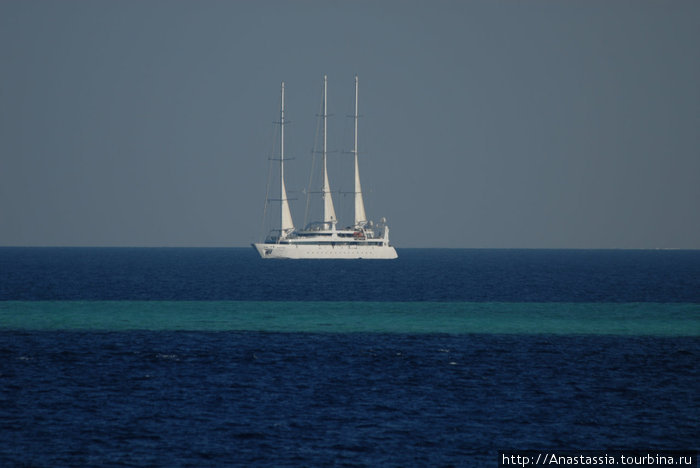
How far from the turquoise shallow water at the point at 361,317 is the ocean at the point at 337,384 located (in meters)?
0.22

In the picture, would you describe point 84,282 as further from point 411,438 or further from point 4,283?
point 411,438

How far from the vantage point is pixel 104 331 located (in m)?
53.6

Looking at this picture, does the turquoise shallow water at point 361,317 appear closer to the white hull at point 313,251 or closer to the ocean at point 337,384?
the ocean at point 337,384

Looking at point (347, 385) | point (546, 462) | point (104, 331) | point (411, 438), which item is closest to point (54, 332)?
point (104, 331)

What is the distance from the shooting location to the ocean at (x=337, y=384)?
28.0m

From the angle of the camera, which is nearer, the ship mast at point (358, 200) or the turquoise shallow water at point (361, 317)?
the turquoise shallow water at point (361, 317)

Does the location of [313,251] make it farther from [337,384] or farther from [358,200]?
[337,384]

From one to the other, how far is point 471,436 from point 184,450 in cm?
799

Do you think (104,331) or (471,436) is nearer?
(471,436)

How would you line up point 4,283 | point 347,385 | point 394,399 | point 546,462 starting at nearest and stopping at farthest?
1. point 546,462
2. point 394,399
3. point 347,385
4. point 4,283

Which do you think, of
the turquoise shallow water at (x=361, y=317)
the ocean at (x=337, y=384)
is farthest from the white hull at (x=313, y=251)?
the ocean at (x=337, y=384)

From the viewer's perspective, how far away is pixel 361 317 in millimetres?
64375

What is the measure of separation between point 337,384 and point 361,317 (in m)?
27.5

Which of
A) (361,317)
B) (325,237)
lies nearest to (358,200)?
(325,237)
